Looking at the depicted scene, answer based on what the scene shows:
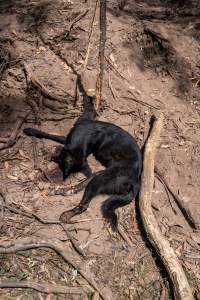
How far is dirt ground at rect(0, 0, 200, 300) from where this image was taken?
16.8ft

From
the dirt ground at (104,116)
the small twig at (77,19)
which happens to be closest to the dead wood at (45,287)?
the dirt ground at (104,116)

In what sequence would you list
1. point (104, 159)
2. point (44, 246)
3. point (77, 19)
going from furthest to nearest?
point (77, 19) → point (104, 159) → point (44, 246)

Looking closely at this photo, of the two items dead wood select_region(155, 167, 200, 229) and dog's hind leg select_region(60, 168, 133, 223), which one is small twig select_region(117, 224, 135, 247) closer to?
dog's hind leg select_region(60, 168, 133, 223)

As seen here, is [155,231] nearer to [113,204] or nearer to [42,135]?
[113,204]

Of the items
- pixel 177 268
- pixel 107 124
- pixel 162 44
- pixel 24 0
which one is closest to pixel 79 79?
pixel 107 124

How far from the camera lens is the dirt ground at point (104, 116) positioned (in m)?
5.12

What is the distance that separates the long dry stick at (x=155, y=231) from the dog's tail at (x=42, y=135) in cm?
117

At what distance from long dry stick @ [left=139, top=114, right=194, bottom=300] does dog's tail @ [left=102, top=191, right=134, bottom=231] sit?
0.16m

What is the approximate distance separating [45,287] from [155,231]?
146 centimetres

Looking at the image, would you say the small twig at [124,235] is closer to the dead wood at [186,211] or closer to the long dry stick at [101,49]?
the dead wood at [186,211]

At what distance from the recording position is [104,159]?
631 cm

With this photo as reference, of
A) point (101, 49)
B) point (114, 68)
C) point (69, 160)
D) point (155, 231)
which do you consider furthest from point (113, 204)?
point (114, 68)

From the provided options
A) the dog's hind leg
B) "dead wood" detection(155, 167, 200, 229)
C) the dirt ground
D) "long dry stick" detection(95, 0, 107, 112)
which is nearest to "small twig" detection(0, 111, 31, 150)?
the dirt ground

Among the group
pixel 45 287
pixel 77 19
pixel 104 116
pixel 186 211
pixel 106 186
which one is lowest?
pixel 45 287
